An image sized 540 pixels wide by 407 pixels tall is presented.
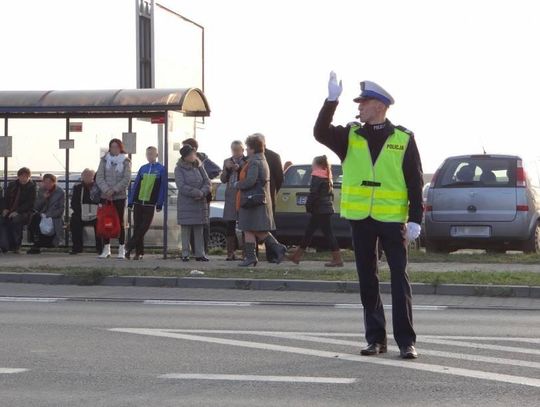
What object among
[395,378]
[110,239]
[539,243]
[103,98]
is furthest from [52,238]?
[395,378]

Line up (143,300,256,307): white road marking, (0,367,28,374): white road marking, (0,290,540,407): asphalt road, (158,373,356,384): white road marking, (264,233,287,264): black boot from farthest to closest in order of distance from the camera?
1. (264,233,287,264): black boot
2. (143,300,256,307): white road marking
3. (0,367,28,374): white road marking
4. (158,373,356,384): white road marking
5. (0,290,540,407): asphalt road

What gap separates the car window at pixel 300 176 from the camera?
21.5 m

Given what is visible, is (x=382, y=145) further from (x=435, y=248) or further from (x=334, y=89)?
(x=435, y=248)

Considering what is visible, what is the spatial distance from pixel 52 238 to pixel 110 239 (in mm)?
1063

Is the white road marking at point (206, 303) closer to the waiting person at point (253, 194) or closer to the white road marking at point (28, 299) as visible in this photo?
the white road marking at point (28, 299)

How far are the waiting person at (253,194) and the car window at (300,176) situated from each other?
3.48 metres

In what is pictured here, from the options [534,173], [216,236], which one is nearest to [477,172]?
[534,173]

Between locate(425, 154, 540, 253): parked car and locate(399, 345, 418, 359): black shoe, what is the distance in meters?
11.7

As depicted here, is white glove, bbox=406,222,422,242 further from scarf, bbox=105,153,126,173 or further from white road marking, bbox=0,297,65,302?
scarf, bbox=105,153,126,173

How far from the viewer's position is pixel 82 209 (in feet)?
70.4

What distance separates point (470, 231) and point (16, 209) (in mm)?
7454

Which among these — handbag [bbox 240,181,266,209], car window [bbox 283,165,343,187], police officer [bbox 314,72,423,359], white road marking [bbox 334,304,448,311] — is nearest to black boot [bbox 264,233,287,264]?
handbag [bbox 240,181,266,209]

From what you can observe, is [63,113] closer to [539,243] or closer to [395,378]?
[539,243]

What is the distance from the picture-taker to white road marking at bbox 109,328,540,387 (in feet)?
26.7
